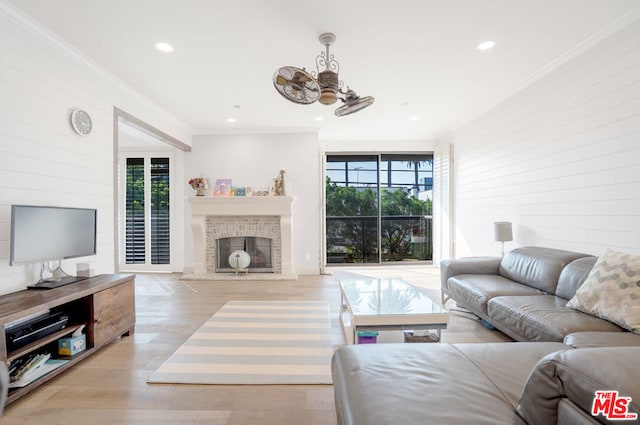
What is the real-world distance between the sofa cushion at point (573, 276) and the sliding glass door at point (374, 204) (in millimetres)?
3784

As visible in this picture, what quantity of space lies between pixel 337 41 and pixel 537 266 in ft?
9.22

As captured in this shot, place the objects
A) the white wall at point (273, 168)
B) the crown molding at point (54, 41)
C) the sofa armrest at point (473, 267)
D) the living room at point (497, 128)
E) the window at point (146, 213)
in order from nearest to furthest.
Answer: the crown molding at point (54, 41) → the living room at point (497, 128) → the sofa armrest at point (473, 267) → the white wall at point (273, 168) → the window at point (146, 213)

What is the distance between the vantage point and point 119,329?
2.66 m

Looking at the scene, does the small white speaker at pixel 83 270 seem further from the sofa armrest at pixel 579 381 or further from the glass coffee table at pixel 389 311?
the sofa armrest at pixel 579 381

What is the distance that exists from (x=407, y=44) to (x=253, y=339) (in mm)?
3015

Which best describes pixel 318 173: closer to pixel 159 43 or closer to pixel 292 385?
pixel 159 43

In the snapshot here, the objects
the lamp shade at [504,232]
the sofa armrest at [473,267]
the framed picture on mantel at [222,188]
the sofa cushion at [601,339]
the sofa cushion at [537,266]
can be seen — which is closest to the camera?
the sofa cushion at [601,339]

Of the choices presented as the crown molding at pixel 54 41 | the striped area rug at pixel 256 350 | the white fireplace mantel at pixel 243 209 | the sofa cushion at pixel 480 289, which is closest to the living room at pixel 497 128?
the crown molding at pixel 54 41

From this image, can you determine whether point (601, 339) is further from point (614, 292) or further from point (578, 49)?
point (578, 49)

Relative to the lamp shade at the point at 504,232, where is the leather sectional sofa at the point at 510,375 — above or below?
below

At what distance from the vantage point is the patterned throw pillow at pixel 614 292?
187 centimetres

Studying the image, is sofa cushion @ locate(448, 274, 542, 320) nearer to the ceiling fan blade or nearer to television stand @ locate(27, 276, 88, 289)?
the ceiling fan blade

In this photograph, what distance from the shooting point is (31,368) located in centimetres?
195

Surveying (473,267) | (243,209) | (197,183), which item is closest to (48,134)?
(197,183)
